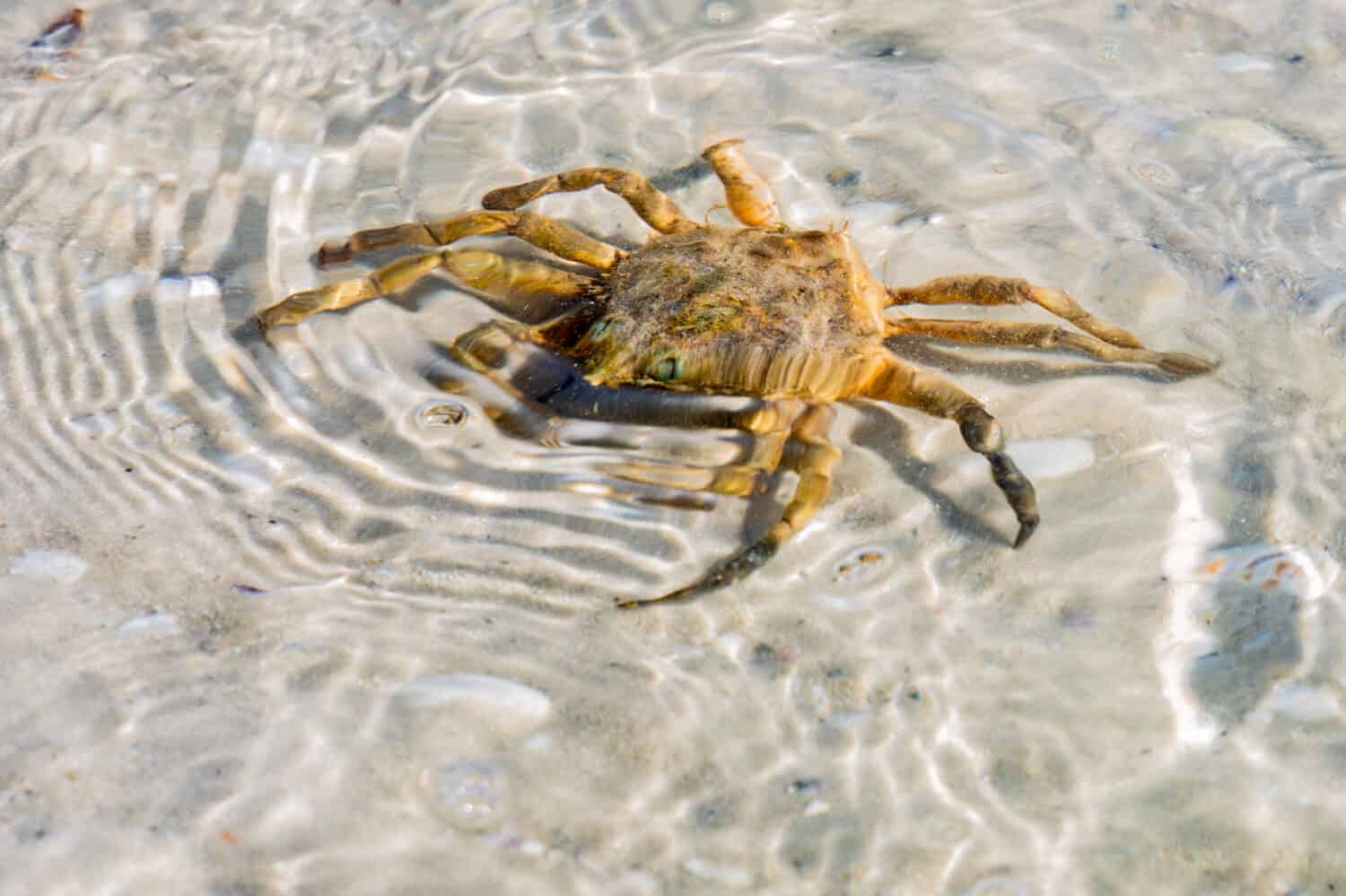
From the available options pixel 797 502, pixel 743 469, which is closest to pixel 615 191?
pixel 743 469

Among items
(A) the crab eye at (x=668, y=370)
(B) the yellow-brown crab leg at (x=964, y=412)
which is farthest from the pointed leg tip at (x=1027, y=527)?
(A) the crab eye at (x=668, y=370)

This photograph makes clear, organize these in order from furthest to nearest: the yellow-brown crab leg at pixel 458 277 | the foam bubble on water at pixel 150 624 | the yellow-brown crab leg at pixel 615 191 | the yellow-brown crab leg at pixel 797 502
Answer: the yellow-brown crab leg at pixel 615 191 → the yellow-brown crab leg at pixel 458 277 → the yellow-brown crab leg at pixel 797 502 → the foam bubble on water at pixel 150 624

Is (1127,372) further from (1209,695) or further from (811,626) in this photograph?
(811,626)

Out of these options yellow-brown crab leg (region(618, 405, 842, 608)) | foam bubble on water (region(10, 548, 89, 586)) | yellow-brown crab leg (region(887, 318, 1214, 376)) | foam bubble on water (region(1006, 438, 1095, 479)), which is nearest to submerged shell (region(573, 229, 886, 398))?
yellow-brown crab leg (region(618, 405, 842, 608))

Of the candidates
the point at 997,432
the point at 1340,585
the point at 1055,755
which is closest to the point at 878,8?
the point at 997,432

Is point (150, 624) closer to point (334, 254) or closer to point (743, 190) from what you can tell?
point (334, 254)

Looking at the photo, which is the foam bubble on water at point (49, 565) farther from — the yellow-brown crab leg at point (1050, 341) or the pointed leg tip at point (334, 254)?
the yellow-brown crab leg at point (1050, 341)
